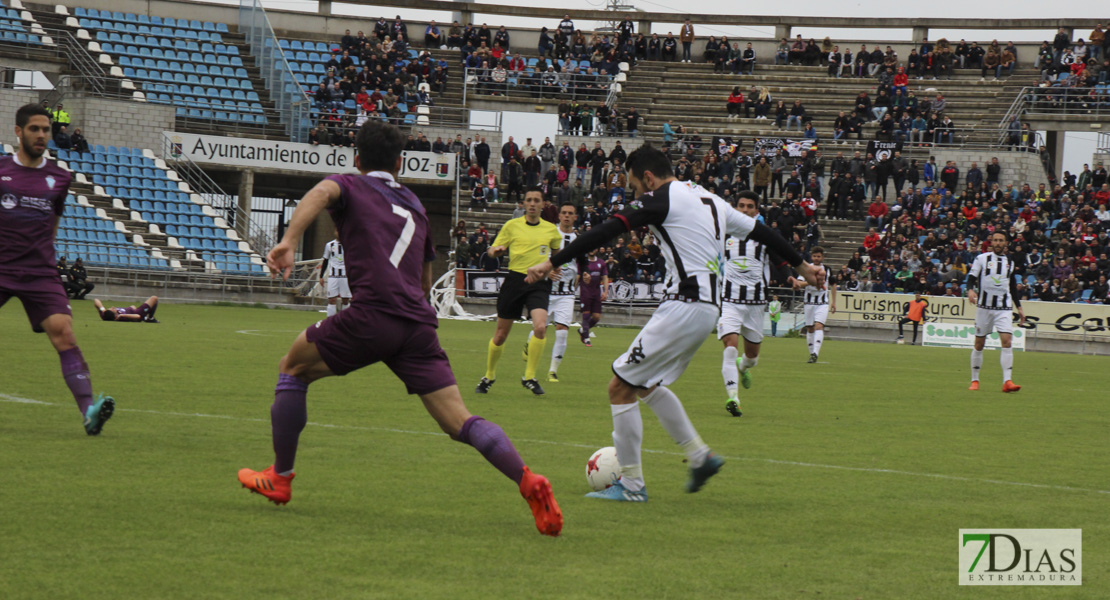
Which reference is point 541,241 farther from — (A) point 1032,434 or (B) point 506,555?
(B) point 506,555

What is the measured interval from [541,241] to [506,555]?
853 centimetres

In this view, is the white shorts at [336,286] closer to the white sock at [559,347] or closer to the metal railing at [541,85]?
the white sock at [559,347]

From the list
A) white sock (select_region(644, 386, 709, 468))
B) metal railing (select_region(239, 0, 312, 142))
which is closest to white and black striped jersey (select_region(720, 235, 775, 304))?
white sock (select_region(644, 386, 709, 468))

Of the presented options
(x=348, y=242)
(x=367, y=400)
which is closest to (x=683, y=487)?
(x=348, y=242)

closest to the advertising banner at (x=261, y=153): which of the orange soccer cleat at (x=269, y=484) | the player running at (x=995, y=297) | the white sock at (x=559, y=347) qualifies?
the white sock at (x=559, y=347)

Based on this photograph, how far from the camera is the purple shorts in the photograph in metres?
25.6

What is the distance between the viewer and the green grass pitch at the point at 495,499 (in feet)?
15.4

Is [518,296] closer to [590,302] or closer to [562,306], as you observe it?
[562,306]

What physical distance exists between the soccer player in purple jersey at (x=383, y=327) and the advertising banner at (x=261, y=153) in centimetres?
3586

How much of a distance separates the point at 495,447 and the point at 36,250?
4.17 meters

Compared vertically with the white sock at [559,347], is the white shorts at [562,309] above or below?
above

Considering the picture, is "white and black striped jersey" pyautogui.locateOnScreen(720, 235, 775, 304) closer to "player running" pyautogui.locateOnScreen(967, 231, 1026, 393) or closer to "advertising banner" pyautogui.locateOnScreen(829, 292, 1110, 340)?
"player running" pyautogui.locateOnScreen(967, 231, 1026, 393)

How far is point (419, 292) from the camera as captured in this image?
5723mm

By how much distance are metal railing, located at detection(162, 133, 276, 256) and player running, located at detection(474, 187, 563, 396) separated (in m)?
27.6
